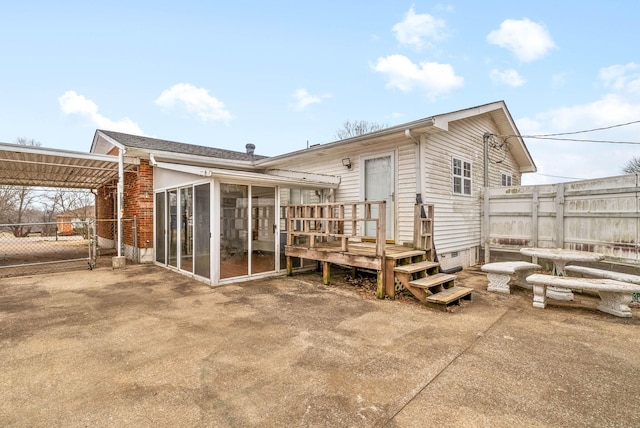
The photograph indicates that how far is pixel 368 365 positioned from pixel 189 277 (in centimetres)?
514

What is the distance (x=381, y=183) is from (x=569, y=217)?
14.0ft

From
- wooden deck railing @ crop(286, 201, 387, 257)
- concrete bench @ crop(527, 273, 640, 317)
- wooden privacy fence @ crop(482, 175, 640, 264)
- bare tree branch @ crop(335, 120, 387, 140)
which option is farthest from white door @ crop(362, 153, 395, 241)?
bare tree branch @ crop(335, 120, 387, 140)

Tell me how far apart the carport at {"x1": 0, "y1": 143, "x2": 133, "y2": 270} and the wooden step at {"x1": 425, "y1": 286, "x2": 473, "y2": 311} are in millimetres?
7558

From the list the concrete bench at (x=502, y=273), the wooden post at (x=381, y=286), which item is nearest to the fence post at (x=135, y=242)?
the wooden post at (x=381, y=286)

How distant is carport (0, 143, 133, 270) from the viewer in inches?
271

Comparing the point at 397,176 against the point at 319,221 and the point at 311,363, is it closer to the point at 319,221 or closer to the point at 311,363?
the point at 319,221

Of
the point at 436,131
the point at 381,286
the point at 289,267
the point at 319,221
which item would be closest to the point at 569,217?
the point at 436,131

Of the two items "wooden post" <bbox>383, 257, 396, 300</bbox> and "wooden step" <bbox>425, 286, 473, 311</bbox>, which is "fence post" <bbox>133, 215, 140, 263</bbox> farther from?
"wooden step" <bbox>425, 286, 473, 311</bbox>

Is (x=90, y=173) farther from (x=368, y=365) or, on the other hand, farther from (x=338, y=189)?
(x=368, y=365)

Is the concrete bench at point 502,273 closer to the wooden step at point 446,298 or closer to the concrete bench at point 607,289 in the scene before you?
the concrete bench at point 607,289

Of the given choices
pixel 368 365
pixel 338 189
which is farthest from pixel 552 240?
pixel 368 365

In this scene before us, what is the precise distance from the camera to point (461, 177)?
25.8ft

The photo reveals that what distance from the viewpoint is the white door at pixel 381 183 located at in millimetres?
6949

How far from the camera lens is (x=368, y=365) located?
2.76m
